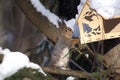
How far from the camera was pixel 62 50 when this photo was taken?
3.38 meters

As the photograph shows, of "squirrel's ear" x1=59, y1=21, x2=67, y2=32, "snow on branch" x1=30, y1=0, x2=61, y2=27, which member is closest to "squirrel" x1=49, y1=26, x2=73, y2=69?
"squirrel's ear" x1=59, y1=21, x2=67, y2=32

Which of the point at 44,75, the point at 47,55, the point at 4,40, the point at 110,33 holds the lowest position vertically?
the point at 44,75

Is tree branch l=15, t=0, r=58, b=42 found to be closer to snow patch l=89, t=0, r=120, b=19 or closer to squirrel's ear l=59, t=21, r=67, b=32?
squirrel's ear l=59, t=21, r=67, b=32

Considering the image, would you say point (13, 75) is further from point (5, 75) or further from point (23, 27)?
point (23, 27)

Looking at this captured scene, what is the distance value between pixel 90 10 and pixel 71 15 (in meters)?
0.63

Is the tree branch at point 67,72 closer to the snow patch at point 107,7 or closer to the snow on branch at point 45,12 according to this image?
the snow patch at point 107,7

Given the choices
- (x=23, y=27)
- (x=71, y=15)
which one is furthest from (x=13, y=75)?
(x=23, y=27)

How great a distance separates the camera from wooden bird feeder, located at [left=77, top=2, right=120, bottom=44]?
298cm

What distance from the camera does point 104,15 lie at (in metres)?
2.97

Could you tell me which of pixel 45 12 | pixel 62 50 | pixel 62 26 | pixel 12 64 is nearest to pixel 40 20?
pixel 45 12

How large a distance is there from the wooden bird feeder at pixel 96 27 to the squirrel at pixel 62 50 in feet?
1.07

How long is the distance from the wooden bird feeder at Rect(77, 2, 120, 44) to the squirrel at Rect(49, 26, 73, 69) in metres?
0.33

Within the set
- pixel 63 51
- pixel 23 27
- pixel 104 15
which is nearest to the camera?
pixel 104 15

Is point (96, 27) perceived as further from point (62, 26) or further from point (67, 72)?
point (62, 26)
